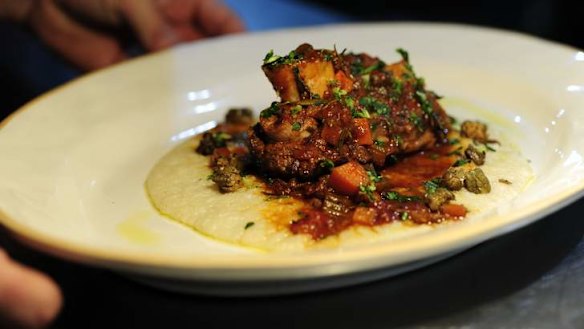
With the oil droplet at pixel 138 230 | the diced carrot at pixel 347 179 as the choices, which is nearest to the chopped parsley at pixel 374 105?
the diced carrot at pixel 347 179

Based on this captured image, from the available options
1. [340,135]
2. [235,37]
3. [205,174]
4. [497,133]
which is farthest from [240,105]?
[497,133]

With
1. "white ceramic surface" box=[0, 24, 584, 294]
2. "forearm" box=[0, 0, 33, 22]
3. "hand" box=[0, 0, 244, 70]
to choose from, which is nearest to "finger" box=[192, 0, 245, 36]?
"hand" box=[0, 0, 244, 70]

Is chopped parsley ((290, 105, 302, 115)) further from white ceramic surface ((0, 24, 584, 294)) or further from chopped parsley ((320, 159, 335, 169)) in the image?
white ceramic surface ((0, 24, 584, 294))

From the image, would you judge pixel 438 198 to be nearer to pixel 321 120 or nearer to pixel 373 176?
pixel 373 176

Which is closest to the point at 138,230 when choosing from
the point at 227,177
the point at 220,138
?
the point at 227,177

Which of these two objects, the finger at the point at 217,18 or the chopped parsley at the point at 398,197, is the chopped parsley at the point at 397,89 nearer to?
the chopped parsley at the point at 398,197
